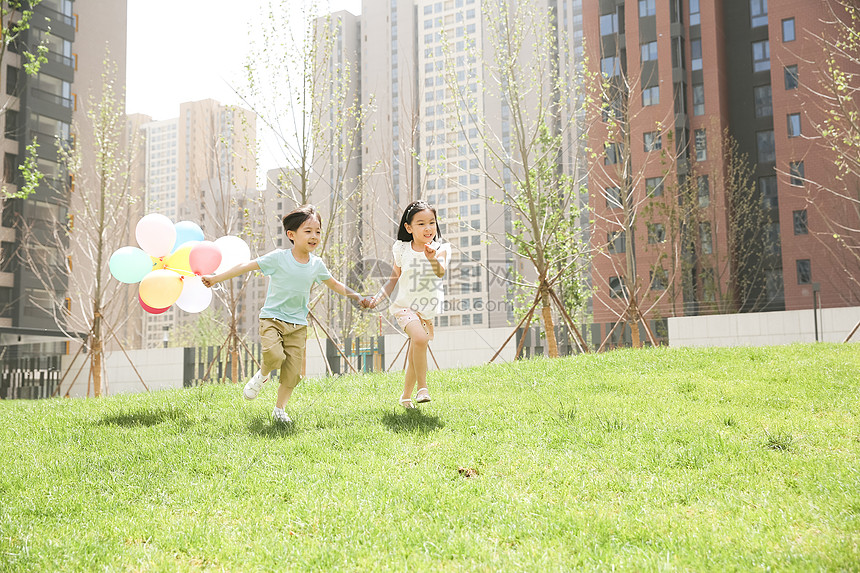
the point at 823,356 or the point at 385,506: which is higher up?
the point at 823,356

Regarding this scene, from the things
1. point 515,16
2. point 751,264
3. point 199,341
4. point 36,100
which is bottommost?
point 199,341

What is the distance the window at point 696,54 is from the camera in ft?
114

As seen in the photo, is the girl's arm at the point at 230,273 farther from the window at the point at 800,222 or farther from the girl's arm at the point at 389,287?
the window at the point at 800,222

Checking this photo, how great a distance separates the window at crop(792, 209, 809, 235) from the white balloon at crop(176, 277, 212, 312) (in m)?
32.1

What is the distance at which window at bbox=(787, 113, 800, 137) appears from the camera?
3278cm

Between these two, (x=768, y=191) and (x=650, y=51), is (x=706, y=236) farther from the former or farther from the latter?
(x=650, y=51)

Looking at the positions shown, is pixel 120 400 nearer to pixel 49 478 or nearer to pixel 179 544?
pixel 49 478

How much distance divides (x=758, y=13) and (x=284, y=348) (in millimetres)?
38167

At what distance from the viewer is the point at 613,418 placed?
5602 mm

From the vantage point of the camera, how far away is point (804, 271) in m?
32.0

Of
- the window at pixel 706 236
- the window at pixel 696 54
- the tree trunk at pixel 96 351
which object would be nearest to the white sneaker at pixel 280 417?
the tree trunk at pixel 96 351

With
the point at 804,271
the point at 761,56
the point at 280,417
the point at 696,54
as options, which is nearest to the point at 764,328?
the point at 280,417

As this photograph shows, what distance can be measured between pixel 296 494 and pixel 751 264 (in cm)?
3355

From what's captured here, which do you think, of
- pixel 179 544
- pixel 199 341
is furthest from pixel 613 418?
pixel 199 341
